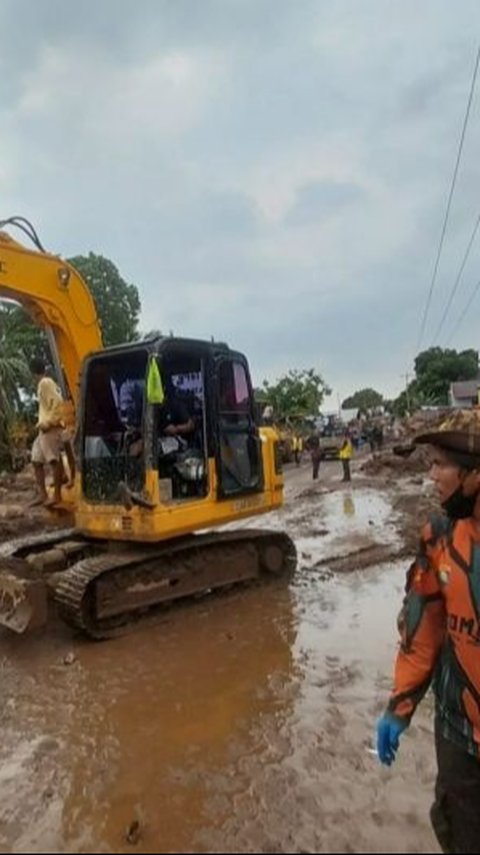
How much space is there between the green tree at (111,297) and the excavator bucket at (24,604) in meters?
32.7

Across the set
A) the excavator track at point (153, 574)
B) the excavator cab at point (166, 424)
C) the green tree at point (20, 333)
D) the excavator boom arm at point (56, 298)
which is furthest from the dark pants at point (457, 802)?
the green tree at point (20, 333)

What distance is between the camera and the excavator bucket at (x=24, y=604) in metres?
6.04

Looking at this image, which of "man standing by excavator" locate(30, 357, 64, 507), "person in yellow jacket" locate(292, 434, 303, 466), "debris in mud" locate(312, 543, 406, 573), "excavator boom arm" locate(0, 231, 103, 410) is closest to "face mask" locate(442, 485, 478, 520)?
"excavator boom arm" locate(0, 231, 103, 410)

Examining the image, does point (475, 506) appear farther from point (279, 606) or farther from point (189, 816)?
point (279, 606)

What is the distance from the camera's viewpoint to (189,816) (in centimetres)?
322

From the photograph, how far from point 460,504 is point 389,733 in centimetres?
96

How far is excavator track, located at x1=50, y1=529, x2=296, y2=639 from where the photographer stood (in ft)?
20.1

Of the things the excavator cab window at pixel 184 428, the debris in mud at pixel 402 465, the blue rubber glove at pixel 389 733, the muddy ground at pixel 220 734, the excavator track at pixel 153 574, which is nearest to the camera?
the blue rubber glove at pixel 389 733

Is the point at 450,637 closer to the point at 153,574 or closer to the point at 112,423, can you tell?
the point at 153,574

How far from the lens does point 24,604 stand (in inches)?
239

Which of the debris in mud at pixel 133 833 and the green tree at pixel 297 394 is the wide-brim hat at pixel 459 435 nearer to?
the debris in mud at pixel 133 833

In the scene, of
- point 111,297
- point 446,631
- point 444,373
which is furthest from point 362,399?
point 446,631

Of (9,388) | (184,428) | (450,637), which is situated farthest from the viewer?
(9,388)

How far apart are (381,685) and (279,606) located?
235cm
